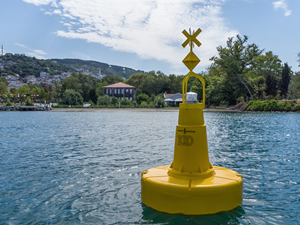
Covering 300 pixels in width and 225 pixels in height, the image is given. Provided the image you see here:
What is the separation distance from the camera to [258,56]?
66.6m

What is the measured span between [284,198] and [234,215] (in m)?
1.91

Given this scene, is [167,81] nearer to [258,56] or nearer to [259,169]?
[258,56]

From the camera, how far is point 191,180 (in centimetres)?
430

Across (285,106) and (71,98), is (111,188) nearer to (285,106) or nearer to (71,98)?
(285,106)

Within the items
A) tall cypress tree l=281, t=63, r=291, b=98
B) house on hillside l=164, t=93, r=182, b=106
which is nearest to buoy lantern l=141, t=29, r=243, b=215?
tall cypress tree l=281, t=63, r=291, b=98

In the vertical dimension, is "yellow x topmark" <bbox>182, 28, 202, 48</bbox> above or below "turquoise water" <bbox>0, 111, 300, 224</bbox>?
above

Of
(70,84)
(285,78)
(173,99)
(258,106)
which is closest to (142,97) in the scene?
(173,99)

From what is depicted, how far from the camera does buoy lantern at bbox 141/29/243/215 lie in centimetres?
408

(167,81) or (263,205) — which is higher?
(167,81)

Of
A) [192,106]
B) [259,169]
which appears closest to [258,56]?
[259,169]

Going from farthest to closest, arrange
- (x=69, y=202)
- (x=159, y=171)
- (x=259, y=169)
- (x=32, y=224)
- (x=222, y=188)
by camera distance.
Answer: (x=259, y=169) → (x=69, y=202) → (x=159, y=171) → (x=32, y=224) → (x=222, y=188)

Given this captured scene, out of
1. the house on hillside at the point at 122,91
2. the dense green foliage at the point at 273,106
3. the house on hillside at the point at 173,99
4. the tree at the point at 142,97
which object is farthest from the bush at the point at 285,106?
the house on hillside at the point at 122,91

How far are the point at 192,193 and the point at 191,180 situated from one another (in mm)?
299

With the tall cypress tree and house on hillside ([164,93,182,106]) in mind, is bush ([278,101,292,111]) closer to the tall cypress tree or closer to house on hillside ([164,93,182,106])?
the tall cypress tree
